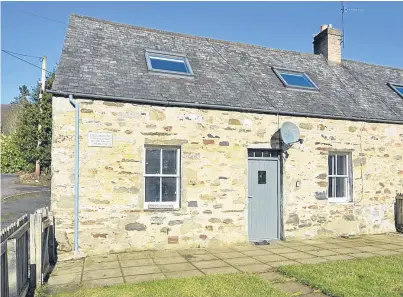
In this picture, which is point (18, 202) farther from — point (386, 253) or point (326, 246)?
point (386, 253)

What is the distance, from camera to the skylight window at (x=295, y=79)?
34.3 ft

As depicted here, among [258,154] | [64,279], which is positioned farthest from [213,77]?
[64,279]

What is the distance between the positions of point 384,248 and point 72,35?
9759 mm

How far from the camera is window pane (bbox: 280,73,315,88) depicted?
416 inches

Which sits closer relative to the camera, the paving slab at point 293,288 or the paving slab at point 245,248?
the paving slab at point 293,288

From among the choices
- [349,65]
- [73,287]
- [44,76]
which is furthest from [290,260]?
[44,76]

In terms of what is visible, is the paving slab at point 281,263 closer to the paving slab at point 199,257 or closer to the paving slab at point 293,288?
the paving slab at point 293,288

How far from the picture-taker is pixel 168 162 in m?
8.18

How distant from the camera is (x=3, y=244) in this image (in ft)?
12.8

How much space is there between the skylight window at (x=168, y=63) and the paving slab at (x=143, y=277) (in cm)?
530

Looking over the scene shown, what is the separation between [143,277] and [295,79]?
26.0 feet

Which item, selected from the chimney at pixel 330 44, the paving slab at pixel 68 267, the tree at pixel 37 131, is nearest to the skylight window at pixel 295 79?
the chimney at pixel 330 44

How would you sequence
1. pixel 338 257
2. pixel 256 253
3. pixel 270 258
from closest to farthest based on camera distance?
pixel 270 258 → pixel 338 257 → pixel 256 253

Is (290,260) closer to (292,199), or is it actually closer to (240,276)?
(240,276)
